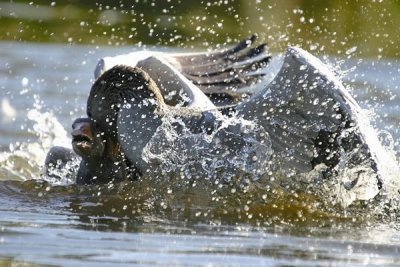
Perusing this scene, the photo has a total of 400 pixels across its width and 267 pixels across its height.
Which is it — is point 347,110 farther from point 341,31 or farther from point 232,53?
point 341,31

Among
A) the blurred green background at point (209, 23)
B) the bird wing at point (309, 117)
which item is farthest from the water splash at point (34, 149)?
the blurred green background at point (209, 23)

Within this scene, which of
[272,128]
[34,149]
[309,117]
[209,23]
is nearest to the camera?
[309,117]

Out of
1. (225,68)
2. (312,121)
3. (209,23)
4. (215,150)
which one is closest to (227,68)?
(225,68)

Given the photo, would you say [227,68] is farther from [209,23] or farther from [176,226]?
[209,23]

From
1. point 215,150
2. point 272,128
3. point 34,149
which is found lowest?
point 215,150

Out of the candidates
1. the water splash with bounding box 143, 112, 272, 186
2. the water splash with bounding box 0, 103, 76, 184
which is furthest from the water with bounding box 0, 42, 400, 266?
the water splash with bounding box 143, 112, 272, 186

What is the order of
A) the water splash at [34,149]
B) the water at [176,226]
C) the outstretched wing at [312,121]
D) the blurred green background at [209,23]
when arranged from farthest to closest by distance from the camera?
the blurred green background at [209,23] → the water splash at [34,149] → the outstretched wing at [312,121] → the water at [176,226]

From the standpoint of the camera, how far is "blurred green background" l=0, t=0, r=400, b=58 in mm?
16094

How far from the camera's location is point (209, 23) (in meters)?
17.0

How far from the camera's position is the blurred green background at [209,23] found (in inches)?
634

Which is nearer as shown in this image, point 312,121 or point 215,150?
point 312,121

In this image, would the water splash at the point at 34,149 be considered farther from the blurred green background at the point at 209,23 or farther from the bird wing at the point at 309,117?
the blurred green background at the point at 209,23

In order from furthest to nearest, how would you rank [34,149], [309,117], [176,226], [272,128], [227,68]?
[34,149] < [227,68] < [272,128] < [309,117] < [176,226]

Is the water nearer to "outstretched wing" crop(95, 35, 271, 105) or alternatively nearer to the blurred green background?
"outstretched wing" crop(95, 35, 271, 105)
